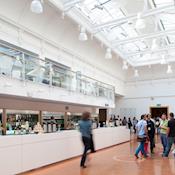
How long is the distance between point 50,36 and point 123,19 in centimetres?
352

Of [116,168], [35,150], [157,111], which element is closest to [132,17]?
[116,168]

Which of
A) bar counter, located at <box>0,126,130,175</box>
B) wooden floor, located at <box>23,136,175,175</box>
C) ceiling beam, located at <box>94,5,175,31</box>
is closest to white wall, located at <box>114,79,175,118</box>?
ceiling beam, located at <box>94,5,175,31</box>

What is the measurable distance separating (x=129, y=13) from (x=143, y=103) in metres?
11.8

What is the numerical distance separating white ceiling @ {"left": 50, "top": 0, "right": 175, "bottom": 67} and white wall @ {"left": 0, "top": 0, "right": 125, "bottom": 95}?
0.73 m

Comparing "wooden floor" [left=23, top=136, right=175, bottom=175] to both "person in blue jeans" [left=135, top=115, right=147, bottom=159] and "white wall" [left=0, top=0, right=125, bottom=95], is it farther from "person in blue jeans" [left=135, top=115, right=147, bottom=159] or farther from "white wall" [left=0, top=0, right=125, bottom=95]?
"white wall" [left=0, top=0, right=125, bottom=95]

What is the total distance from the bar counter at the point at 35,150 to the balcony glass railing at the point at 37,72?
5.98ft

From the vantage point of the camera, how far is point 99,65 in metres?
17.5

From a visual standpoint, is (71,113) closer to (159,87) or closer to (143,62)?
(143,62)

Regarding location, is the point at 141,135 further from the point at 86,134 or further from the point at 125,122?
the point at 125,122

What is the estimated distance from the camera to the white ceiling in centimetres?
1118

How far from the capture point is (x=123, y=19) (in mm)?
12070

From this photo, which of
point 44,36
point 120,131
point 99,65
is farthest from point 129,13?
point 120,131

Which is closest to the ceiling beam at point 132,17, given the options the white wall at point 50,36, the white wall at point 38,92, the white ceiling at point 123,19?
the white ceiling at point 123,19

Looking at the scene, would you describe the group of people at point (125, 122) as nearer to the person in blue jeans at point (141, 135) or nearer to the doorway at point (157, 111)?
the doorway at point (157, 111)
